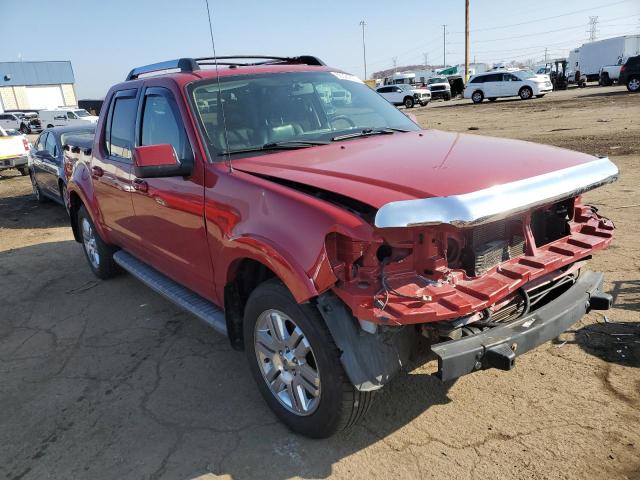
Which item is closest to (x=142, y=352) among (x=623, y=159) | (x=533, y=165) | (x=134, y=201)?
(x=134, y=201)

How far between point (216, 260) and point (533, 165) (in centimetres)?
194

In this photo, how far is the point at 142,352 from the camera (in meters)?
4.11

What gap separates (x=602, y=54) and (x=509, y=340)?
4807 cm

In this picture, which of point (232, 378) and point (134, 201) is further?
point (134, 201)

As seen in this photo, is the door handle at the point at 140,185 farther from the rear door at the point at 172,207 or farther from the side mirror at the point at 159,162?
the side mirror at the point at 159,162

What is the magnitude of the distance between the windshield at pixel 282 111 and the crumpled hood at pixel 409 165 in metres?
0.25

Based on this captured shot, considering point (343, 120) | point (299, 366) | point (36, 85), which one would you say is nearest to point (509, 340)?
point (299, 366)

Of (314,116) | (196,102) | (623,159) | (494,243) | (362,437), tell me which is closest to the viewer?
(494,243)

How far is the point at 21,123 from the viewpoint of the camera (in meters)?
39.8

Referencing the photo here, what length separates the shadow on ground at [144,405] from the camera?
2.82 meters

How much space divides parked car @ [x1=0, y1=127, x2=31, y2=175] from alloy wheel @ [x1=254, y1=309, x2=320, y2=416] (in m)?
14.2

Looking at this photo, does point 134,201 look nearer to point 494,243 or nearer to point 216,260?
point 216,260

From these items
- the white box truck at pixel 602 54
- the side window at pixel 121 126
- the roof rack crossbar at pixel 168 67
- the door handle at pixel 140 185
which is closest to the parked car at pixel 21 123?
the side window at pixel 121 126

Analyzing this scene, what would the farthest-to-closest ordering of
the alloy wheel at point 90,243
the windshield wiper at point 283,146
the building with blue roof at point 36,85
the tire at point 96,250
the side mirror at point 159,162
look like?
the building with blue roof at point 36,85 < the alloy wheel at point 90,243 < the tire at point 96,250 < the windshield wiper at point 283,146 < the side mirror at point 159,162
